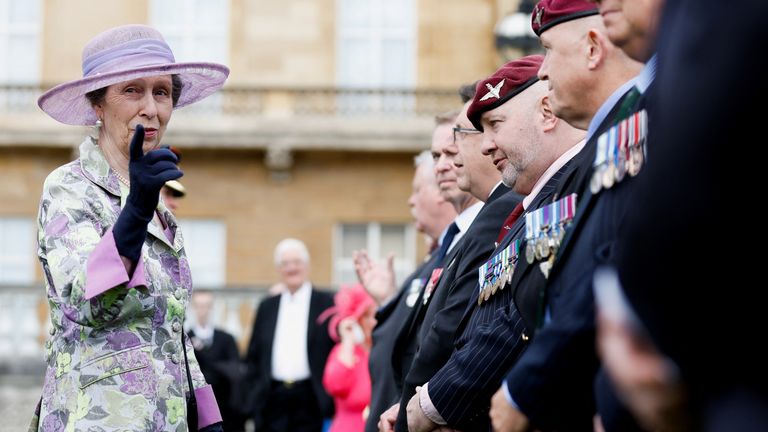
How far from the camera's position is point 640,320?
1.86m

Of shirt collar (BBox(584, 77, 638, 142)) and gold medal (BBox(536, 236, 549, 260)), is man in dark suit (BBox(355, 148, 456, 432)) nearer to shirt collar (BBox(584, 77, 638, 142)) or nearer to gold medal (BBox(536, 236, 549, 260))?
gold medal (BBox(536, 236, 549, 260))

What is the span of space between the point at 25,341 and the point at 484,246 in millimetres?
14040

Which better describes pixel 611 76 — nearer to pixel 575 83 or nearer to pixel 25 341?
pixel 575 83

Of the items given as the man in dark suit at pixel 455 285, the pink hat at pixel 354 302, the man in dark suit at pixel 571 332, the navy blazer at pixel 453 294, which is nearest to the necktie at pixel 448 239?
the man in dark suit at pixel 455 285

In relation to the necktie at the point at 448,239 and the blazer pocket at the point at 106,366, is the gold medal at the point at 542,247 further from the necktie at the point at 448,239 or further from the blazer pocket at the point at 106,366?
the necktie at the point at 448,239

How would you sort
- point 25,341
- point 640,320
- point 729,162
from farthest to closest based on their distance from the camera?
point 25,341, point 640,320, point 729,162

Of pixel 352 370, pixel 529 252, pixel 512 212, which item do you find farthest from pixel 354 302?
pixel 529 252

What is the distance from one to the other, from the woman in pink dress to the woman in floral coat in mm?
4293

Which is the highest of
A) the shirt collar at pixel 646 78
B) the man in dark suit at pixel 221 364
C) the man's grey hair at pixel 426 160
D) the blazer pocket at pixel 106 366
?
the man's grey hair at pixel 426 160

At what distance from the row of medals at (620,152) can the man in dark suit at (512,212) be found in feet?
1.81

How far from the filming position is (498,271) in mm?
3863

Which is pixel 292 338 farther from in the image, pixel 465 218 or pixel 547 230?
pixel 547 230

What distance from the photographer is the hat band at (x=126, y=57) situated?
4227mm

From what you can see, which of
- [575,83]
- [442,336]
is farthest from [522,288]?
[442,336]
